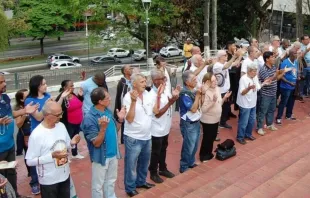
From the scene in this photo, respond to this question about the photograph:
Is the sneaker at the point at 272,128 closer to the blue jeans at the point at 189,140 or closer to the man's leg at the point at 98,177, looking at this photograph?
the blue jeans at the point at 189,140

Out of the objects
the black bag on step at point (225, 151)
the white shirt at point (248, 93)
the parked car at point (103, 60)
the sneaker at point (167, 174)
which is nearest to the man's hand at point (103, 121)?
the sneaker at point (167, 174)

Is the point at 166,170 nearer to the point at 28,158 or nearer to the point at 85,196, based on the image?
the point at 85,196

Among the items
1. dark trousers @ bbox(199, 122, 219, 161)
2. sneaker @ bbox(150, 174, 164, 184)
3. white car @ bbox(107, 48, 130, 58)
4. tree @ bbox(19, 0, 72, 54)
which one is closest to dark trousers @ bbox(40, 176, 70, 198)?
sneaker @ bbox(150, 174, 164, 184)

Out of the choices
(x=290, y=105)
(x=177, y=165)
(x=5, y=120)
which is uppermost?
(x=5, y=120)

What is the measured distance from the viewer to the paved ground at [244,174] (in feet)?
14.8

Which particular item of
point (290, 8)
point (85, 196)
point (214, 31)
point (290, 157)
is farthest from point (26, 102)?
point (290, 8)

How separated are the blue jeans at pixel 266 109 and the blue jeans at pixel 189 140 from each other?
1.99m

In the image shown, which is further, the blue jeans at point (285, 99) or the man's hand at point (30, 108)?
the blue jeans at point (285, 99)

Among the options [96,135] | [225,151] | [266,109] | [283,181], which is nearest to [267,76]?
[266,109]

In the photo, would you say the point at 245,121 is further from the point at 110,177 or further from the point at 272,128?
the point at 110,177

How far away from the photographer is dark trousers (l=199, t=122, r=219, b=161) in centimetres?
560

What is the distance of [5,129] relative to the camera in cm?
429

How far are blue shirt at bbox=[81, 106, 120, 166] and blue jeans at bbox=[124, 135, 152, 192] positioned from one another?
35 cm

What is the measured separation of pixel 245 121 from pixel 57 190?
3582 millimetres
